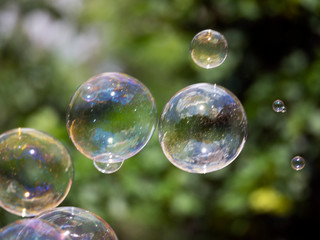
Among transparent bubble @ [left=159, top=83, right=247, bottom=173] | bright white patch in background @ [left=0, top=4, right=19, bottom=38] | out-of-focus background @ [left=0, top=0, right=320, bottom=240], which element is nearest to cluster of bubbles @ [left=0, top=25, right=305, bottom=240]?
transparent bubble @ [left=159, top=83, right=247, bottom=173]

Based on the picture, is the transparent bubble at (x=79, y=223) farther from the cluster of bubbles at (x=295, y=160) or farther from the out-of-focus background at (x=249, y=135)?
the out-of-focus background at (x=249, y=135)

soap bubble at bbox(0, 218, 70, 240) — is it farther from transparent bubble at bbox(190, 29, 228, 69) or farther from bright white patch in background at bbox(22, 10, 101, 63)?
bright white patch in background at bbox(22, 10, 101, 63)

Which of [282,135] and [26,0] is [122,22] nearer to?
[26,0]

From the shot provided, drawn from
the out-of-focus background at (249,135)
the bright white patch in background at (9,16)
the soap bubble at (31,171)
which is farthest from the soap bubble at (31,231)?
the bright white patch in background at (9,16)

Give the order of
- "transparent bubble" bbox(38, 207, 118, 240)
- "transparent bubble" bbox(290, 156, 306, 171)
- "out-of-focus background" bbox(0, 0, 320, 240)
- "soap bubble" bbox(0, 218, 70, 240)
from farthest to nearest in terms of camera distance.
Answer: "out-of-focus background" bbox(0, 0, 320, 240) < "transparent bubble" bbox(290, 156, 306, 171) < "transparent bubble" bbox(38, 207, 118, 240) < "soap bubble" bbox(0, 218, 70, 240)

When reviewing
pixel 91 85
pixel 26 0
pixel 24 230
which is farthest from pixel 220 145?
pixel 26 0

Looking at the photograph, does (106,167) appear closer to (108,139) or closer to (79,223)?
(108,139)

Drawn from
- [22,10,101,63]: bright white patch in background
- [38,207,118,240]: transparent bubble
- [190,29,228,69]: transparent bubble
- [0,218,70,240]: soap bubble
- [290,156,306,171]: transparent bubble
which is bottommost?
[22,10,101,63]: bright white patch in background
